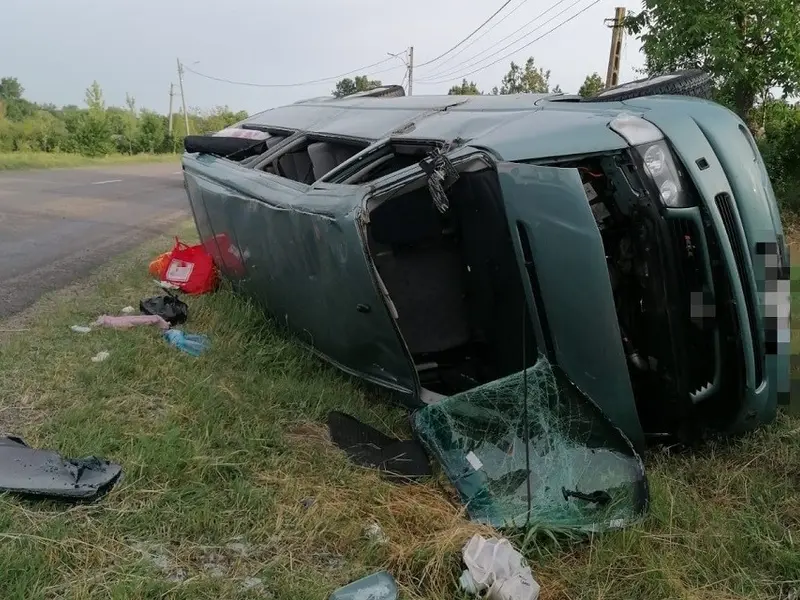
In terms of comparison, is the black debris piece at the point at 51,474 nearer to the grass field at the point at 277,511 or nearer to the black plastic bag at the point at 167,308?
the grass field at the point at 277,511

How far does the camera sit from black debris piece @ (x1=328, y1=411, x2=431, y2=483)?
310cm

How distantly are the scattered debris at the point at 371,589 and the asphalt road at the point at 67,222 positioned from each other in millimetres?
4013

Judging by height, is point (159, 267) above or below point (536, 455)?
above

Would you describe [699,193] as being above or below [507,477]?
above

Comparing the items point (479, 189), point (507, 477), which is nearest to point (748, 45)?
point (479, 189)

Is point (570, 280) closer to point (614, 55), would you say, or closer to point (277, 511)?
point (277, 511)

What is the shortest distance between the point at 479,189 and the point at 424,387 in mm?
1086

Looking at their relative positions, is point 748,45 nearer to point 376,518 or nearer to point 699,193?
point 699,193

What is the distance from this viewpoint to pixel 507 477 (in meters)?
2.88

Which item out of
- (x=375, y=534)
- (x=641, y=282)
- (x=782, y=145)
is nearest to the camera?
(x=375, y=534)

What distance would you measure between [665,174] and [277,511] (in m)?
2.05

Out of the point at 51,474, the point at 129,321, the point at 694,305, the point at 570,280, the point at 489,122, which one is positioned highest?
the point at 489,122

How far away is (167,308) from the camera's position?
5.02 metres

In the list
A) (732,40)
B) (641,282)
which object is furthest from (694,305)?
(732,40)
